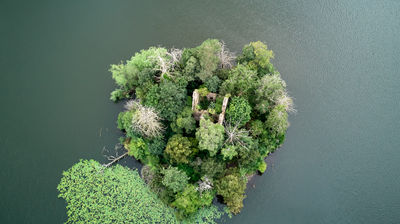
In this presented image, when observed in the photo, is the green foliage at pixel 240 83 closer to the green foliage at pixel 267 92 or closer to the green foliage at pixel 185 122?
the green foliage at pixel 267 92

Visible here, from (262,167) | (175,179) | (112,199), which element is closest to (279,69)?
(262,167)

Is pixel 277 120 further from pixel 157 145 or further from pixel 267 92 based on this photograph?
pixel 157 145

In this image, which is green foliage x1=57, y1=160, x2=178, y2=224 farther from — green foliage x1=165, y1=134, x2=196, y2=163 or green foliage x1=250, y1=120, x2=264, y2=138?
green foliage x1=250, y1=120, x2=264, y2=138

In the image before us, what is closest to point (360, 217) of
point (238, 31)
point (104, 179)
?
point (238, 31)

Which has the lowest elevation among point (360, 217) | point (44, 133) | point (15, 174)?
point (15, 174)

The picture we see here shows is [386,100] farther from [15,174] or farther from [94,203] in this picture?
[15,174]

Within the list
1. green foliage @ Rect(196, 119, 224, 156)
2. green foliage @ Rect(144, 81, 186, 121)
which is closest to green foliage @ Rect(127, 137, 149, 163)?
green foliage @ Rect(144, 81, 186, 121)

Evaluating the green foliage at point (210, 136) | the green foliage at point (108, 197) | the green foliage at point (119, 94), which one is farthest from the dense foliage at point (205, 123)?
the green foliage at point (119, 94)

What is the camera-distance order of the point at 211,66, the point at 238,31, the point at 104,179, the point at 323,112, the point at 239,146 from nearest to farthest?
the point at 239,146
the point at 211,66
the point at 104,179
the point at 323,112
the point at 238,31
